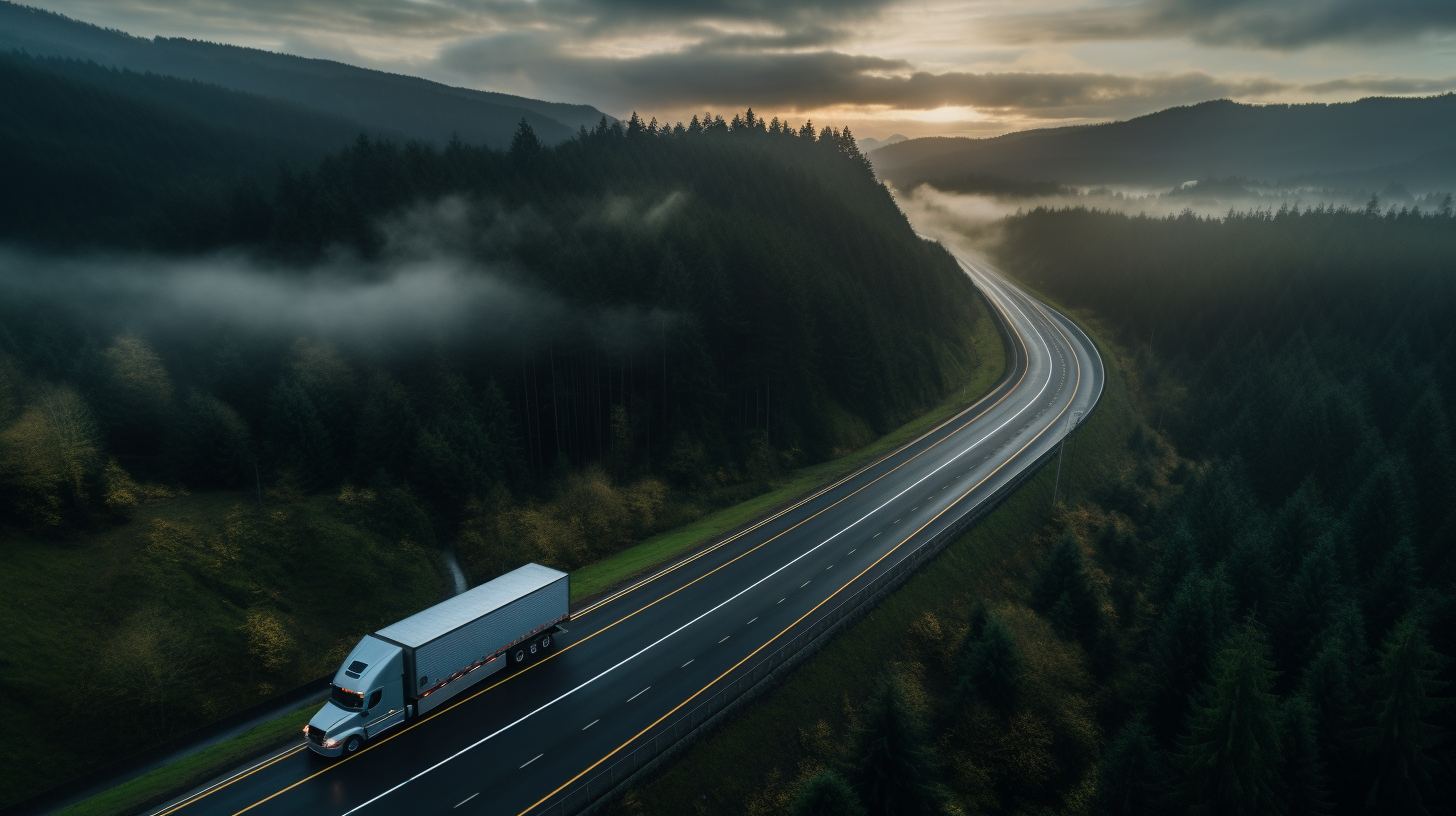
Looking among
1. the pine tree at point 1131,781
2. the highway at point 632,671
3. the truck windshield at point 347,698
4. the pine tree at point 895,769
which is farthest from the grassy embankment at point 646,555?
the pine tree at point 1131,781

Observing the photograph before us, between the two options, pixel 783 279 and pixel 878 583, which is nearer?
pixel 878 583

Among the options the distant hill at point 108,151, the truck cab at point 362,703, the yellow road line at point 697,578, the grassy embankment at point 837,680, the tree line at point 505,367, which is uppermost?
the distant hill at point 108,151

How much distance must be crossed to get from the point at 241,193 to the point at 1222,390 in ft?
471

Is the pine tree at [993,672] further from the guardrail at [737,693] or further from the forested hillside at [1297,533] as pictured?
the guardrail at [737,693]

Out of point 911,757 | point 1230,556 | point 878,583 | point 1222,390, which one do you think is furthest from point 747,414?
point 1222,390

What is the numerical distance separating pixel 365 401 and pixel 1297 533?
80538mm

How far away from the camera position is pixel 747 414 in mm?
74875

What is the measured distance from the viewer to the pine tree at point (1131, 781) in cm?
3077

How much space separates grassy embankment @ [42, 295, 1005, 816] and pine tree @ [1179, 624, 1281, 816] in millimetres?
32930

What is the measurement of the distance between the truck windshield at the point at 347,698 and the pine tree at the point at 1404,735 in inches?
1858

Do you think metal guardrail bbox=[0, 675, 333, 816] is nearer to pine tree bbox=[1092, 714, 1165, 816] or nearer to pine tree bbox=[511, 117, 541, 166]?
pine tree bbox=[1092, 714, 1165, 816]

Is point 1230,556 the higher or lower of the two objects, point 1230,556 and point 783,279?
the lower

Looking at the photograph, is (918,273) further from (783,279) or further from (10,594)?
(10,594)

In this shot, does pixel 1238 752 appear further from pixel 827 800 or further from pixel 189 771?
pixel 189 771
